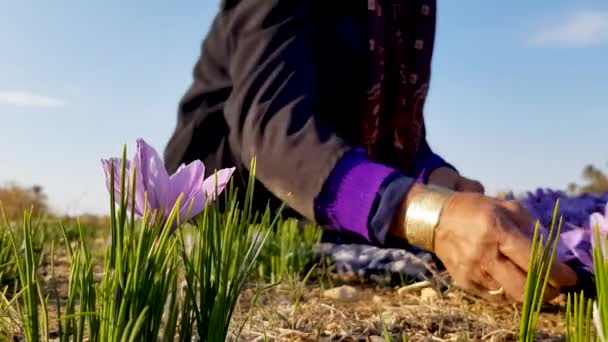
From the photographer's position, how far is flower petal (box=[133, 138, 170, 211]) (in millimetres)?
1020

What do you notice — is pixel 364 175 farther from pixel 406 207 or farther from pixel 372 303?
pixel 372 303

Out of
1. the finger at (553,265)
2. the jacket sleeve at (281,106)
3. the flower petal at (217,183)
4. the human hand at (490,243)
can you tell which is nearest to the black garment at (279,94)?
the jacket sleeve at (281,106)

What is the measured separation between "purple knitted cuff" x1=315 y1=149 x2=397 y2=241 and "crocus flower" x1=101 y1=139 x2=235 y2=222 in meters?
0.94

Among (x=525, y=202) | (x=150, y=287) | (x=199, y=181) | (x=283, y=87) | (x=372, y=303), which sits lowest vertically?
(x=372, y=303)

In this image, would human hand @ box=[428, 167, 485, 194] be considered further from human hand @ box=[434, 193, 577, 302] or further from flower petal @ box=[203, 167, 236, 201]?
flower petal @ box=[203, 167, 236, 201]

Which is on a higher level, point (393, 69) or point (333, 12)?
point (333, 12)

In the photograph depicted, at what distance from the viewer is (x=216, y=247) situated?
41.8 inches

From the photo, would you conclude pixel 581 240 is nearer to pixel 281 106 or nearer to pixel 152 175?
pixel 281 106

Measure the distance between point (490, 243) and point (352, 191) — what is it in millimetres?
443

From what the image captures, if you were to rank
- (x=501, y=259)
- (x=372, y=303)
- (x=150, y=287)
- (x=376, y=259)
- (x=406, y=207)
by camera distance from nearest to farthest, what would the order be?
1. (x=150, y=287)
2. (x=501, y=259)
3. (x=406, y=207)
4. (x=372, y=303)
5. (x=376, y=259)

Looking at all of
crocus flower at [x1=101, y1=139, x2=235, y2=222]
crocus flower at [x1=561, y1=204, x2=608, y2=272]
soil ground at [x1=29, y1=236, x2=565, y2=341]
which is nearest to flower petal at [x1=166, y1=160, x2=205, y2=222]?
crocus flower at [x1=101, y1=139, x2=235, y2=222]

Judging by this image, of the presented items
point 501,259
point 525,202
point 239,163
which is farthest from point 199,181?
point 525,202

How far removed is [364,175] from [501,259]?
0.45 metres

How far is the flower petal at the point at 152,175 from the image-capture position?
1020 mm
